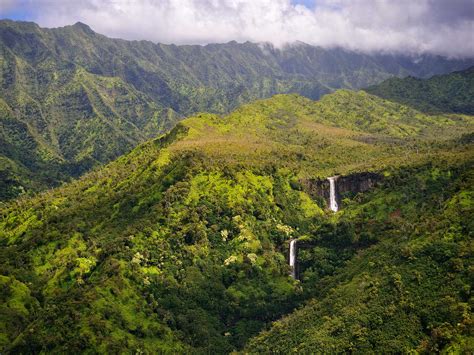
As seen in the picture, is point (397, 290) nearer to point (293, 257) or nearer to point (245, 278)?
point (245, 278)

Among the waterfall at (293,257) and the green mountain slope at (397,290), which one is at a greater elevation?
the green mountain slope at (397,290)

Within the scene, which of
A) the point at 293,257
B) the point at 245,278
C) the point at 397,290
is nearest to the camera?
the point at 397,290

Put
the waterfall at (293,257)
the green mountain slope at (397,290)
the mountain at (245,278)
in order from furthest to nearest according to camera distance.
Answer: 1. the waterfall at (293,257)
2. the mountain at (245,278)
3. the green mountain slope at (397,290)

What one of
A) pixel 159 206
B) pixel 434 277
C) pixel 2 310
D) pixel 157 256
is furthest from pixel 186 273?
pixel 434 277

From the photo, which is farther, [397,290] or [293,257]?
[293,257]

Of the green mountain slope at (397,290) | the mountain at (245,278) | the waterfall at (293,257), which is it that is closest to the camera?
the green mountain slope at (397,290)

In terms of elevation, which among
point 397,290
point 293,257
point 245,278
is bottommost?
point 245,278

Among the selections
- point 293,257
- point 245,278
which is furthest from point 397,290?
point 293,257

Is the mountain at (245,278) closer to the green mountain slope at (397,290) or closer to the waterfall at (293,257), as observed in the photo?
the green mountain slope at (397,290)

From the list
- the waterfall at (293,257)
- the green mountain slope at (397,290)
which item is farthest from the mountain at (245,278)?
the waterfall at (293,257)

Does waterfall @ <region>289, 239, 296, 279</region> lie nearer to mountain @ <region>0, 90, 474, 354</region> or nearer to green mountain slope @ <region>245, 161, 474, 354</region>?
mountain @ <region>0, 90, 474, 354</region>

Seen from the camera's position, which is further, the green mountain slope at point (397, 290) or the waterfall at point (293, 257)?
the waterfall at point (293, 257)

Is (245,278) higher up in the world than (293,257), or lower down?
lower down
